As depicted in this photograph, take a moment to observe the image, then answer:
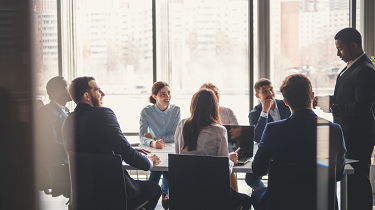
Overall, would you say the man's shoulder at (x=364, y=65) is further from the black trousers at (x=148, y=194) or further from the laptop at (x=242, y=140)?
the black trousers at (x=148, y=194)

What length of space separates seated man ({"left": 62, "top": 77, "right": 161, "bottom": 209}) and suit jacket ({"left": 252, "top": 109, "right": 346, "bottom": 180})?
856 mm

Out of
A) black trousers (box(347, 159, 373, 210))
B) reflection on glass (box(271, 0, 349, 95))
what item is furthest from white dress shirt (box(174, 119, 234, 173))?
reflection on glass (box(271, 0, 349, 95))

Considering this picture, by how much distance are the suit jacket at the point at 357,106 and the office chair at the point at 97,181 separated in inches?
73.2

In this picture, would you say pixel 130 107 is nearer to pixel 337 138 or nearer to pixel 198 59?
pixel 198 59

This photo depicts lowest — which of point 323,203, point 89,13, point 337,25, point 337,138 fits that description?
point 323,203

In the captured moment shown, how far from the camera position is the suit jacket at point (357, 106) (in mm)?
2180

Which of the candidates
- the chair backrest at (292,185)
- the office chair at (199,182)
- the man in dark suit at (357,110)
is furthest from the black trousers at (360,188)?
Result: the office chair at (199,182)

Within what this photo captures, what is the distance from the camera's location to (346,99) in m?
2.32

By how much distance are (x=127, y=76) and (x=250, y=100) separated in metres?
1.93

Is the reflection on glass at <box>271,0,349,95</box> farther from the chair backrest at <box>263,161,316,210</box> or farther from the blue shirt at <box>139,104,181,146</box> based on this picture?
the chair backrest at <box>263,161,316,210</box>

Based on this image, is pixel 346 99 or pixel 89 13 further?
pixel 89 13

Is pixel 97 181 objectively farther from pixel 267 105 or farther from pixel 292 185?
pixel 267 105

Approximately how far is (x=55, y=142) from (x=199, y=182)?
5.13 feet

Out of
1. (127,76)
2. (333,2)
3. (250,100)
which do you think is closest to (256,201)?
(250,100)
